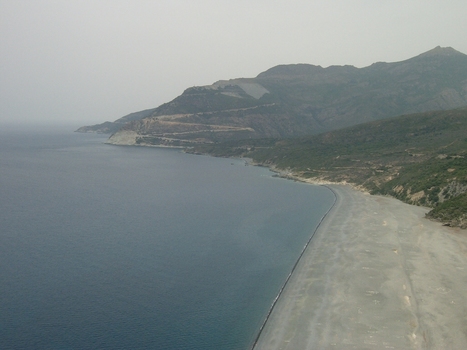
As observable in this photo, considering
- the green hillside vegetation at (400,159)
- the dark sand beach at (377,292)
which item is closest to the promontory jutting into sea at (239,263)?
the dark sand beach at (377,292)

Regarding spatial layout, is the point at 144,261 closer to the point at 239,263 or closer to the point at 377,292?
the point at 239,263

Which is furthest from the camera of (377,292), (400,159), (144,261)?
(400,159)

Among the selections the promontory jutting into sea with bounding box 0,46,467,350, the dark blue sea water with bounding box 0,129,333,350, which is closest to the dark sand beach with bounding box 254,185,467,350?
the promontory jutting into sea with bounding box 0,46,467,350

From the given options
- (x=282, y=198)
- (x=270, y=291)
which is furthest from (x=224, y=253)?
(x=282, y=198)

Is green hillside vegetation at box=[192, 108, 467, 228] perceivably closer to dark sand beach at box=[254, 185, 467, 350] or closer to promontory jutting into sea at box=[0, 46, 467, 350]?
promontory jutting into sea at box=[0, 46, 467, 350]

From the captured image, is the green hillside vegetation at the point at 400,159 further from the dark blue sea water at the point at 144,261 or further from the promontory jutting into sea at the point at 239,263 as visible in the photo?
the dark blue sea water at the point at 144,261

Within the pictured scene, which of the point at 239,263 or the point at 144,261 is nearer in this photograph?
the point at 144,261

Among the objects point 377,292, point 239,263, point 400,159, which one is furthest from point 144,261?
point 400,159
